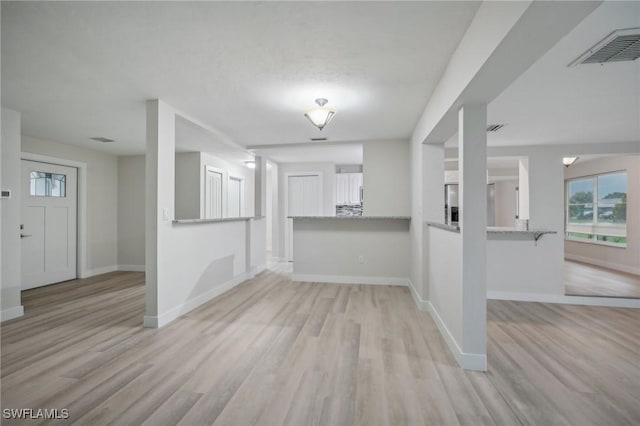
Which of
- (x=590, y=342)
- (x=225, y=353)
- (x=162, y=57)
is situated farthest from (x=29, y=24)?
(x=590, y=342)

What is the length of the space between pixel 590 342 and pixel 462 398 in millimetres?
1827

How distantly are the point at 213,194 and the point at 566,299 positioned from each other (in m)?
6.36

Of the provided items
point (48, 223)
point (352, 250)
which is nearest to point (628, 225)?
point (352, 250)

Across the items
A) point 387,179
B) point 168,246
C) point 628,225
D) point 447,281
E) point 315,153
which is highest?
point 315,153

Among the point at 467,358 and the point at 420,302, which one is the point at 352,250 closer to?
the point at 420,302

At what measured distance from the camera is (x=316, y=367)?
2211 millimetres

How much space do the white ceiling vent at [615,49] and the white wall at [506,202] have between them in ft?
19.6

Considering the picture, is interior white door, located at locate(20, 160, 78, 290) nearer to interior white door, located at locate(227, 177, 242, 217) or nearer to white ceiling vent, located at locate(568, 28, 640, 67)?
interior white door, located at locate(227, 177, 242, 217)

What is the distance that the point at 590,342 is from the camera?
107 inches

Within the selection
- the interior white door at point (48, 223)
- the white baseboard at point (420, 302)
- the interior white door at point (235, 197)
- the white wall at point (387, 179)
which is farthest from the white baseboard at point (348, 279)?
the interior white door at point (48, 223)

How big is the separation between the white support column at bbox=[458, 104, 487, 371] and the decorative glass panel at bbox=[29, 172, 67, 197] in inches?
243

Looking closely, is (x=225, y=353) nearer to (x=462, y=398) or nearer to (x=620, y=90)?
(x=462, y=398)

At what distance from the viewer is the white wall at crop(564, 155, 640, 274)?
546 cm

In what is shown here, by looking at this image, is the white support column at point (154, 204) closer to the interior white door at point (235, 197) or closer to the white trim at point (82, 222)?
the white trim at point (82, 222)
